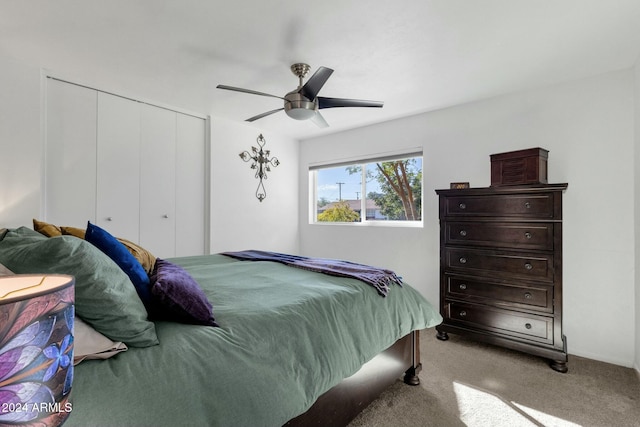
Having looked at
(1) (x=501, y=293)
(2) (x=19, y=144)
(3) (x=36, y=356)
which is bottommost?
(1) (x=501, y=293)

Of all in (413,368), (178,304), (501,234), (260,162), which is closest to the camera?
(178,304)

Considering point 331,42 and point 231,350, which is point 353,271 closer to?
point 231,350

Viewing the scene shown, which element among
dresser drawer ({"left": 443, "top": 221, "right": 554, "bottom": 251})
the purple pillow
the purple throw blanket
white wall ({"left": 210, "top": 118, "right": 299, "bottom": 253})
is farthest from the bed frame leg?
white wall ({"left": 210, "top": 118, "right": 299, "bottom": 253})

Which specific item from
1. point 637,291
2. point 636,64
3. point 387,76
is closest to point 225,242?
point 387,76

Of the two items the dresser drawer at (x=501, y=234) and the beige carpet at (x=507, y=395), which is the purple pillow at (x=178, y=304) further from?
the dresser drawer at (x=501, y=234)

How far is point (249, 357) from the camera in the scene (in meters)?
1.09

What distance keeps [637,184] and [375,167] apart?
8.12ft

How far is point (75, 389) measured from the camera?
0.78 meters

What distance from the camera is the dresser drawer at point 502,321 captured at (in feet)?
7.93

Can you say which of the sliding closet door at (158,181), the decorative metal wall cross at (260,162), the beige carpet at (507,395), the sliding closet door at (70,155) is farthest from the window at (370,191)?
the sliding closet door at (70,155)

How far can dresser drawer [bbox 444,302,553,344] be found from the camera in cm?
242

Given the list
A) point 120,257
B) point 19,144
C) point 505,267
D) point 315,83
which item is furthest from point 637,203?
point 19,144

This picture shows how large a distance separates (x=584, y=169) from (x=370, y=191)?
2210 millimetres

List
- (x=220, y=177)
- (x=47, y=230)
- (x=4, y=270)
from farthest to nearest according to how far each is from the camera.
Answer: (x=220, y=177)
(x=47, y=230)
(x=4, y=270)
